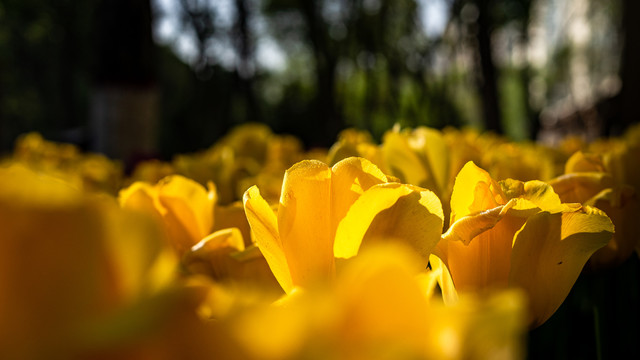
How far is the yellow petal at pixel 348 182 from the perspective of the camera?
2.20 feet

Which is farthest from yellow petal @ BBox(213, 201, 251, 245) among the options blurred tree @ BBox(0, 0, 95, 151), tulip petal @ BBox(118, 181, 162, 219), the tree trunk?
blurred tree @ BBox(0, 0, 95, 151)

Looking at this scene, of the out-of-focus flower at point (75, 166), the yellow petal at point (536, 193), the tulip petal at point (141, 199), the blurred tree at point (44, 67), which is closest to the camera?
the yellow petal at point (536, 193)

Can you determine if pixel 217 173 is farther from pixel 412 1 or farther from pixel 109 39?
pixel 412 1

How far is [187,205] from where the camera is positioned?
898 mm

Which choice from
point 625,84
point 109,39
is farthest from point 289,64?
point 109,39

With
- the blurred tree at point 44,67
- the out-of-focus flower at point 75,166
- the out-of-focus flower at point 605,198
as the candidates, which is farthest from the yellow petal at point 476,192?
the blurred tree at point 44,67

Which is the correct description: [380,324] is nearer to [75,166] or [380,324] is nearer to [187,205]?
[187,205]

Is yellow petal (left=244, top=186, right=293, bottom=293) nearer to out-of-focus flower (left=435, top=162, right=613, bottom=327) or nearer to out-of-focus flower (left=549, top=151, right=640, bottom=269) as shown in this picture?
out-of-focus flower (left=435, top=162, right=613, bottom=327)

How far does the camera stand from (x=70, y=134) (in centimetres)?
724

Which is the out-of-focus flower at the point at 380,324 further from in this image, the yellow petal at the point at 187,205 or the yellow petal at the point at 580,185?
the yellow petal at the point at 580,185

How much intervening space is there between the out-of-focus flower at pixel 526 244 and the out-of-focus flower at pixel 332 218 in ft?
0.27

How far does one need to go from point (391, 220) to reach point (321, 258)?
0.08 m

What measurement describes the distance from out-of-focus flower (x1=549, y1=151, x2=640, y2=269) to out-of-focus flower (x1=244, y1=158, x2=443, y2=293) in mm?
452

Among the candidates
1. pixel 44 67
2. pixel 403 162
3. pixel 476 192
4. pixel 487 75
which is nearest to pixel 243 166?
pixel 403 162
